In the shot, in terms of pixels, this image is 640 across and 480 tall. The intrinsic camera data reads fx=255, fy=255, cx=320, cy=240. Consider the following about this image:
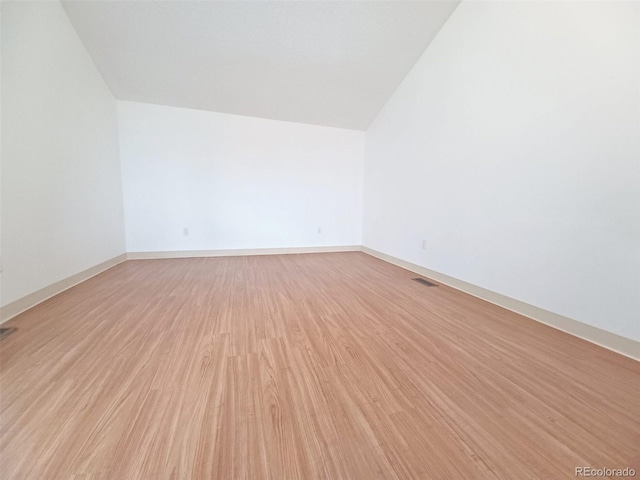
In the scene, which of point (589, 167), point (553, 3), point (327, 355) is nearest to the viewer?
point (327, 355)

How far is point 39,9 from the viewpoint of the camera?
7.34 ft

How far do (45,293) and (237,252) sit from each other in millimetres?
2372

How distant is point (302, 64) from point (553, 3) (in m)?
2.48

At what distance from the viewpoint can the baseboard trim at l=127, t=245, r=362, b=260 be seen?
13.4ft

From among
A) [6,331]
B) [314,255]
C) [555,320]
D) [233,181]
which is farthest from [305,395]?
[233,181]

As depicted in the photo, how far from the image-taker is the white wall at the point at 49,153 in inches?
78.8

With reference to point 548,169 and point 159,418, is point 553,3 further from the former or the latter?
point 159,418

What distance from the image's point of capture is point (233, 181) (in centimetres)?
430

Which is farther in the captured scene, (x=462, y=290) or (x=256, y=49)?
(x=256, y=49)

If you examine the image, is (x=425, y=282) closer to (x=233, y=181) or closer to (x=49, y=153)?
(x=233, y=181)

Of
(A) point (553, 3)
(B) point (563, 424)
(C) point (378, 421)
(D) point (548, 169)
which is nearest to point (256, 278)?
(C) point (378, 421)

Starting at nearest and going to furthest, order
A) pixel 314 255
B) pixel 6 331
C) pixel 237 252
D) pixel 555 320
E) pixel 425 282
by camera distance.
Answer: pixel 6 331 → pixel 555 320 → pixel 425 282 → pixel 237 252 → pixel 314 255

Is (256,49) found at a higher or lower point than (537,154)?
higher

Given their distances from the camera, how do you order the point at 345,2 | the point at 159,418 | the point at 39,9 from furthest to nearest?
the point at 345,2 → the point at 39,9 → the point at 159,418
